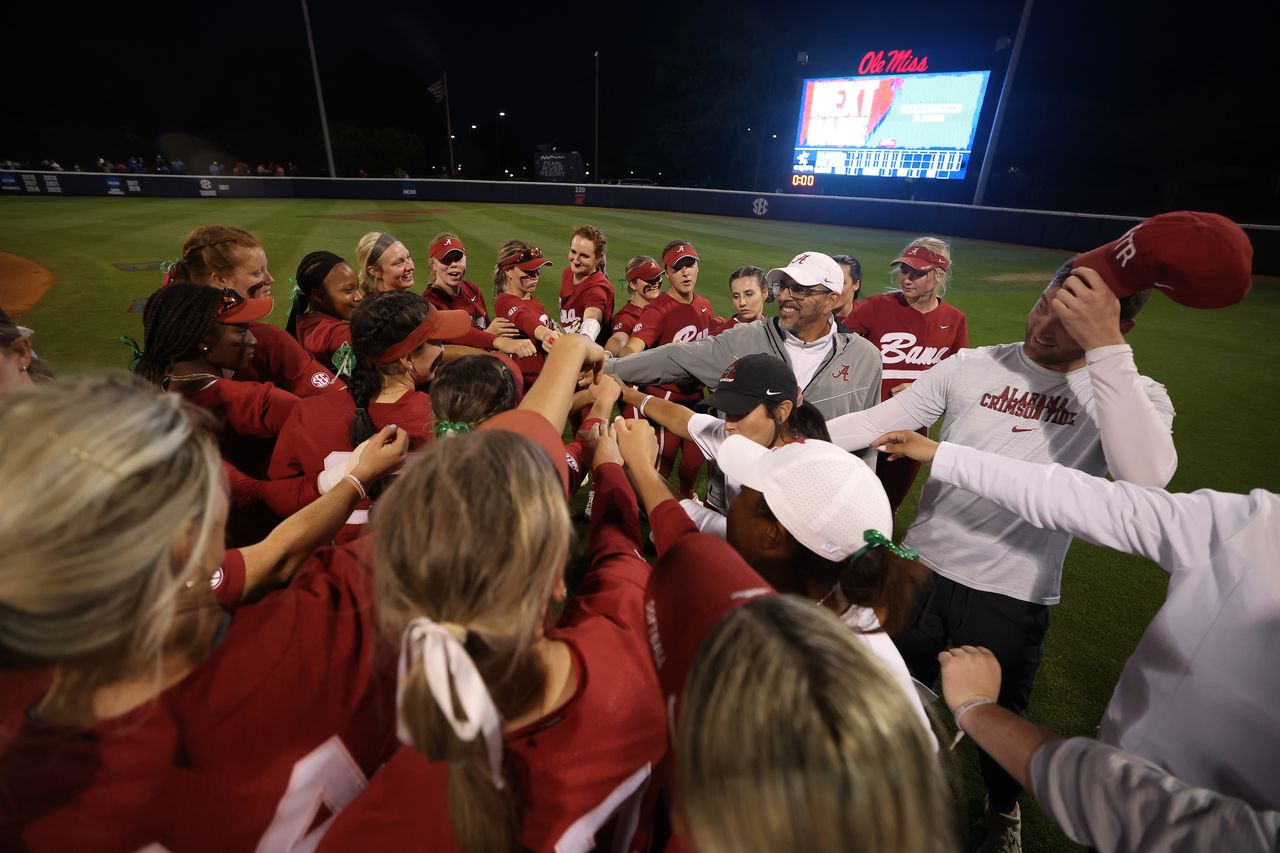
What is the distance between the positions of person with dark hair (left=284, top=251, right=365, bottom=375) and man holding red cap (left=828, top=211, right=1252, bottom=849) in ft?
11.4

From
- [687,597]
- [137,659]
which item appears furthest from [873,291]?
[137,659]

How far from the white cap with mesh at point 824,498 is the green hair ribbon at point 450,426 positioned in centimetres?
100

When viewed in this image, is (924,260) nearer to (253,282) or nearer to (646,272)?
(646,272)

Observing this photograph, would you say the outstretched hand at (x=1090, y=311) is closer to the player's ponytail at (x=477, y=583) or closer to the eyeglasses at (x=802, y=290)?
the eyeglasses at (x=802, y=290)

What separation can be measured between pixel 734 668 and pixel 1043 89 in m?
48.7

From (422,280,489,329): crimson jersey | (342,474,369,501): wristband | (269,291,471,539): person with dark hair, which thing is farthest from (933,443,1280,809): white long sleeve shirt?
(422,280,489,329): crimson jersey

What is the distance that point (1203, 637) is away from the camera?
1.45m

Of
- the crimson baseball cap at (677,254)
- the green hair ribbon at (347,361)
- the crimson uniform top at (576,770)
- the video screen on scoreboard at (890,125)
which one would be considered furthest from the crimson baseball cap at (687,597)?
the video screen on scoreboard at (890,125)

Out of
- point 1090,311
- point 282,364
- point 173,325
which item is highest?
point 1090,311

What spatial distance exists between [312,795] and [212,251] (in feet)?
12.5

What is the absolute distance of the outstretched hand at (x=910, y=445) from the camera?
87.3 inches

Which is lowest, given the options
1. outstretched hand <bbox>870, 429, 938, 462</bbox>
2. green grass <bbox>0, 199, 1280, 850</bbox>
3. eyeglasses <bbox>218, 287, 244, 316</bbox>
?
green grass <bbox>0, 199, 1280, 850</bbox>

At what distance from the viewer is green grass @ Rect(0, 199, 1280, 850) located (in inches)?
148

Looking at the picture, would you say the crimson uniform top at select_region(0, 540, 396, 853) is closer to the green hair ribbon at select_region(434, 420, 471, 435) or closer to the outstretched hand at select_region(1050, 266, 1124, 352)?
the green hair ribbon at select_region(434, 420, 471, 435)
